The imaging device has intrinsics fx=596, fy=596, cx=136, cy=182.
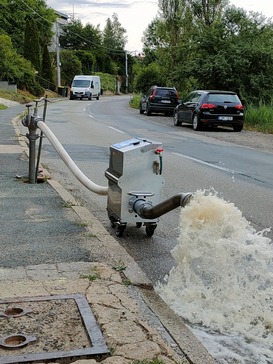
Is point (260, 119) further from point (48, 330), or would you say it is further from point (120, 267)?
point (48, 330)

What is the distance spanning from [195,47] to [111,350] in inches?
1153

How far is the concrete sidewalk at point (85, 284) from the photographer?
11.1ft

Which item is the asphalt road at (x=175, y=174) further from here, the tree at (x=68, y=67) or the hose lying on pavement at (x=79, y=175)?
the tree at (x=68, y=67)

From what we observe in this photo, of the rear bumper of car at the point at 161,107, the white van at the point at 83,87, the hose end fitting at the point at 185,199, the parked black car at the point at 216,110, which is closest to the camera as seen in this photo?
the hose end fitting at the point at 185,199

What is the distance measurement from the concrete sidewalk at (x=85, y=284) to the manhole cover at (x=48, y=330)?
1 centimetres

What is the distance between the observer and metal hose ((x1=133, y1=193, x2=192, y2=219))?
4867 millimetres

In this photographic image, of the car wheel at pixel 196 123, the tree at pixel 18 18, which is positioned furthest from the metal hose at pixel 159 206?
the tree at pixel 18 18

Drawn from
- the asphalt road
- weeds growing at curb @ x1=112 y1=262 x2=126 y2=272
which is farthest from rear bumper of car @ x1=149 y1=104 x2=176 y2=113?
weeds growing at curb @ x1=112 y1=262 x2=126 y2=272

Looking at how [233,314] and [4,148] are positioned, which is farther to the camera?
[4,148]

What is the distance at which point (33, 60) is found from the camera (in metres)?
64.1

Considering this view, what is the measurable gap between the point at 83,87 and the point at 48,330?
60837 millimetres

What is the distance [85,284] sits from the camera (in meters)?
4.49

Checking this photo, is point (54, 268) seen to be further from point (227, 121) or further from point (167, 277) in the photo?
point (227, 121)

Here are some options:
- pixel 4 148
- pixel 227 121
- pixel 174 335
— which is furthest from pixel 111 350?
pixel 227 121
